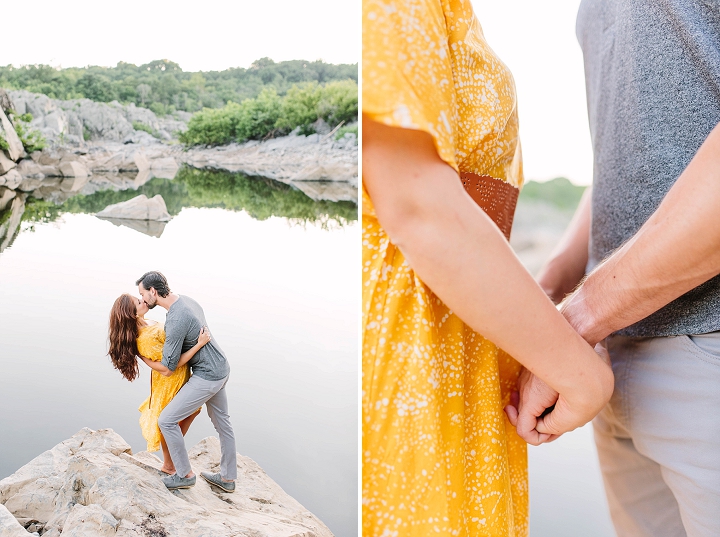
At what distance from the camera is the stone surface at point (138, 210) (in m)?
2.56

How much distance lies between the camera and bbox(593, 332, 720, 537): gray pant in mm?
388

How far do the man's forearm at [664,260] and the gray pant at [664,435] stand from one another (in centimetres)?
7

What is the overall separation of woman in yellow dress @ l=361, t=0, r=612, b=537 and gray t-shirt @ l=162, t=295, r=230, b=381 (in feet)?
3.06

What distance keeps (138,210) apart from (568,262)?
2418mm

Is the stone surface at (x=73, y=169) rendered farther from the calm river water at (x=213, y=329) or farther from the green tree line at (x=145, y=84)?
the green tree line at (x=145, y=84)

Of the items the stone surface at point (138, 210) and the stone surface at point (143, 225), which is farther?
the stone surface at point (138, 210)

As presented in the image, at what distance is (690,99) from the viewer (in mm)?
405

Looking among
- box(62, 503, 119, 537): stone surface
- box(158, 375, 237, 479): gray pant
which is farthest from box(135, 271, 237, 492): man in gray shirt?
box(62, 503, 119, 537): stone surface

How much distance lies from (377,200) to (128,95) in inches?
132

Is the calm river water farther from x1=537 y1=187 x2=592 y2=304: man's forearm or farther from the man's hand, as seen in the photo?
the man's hand

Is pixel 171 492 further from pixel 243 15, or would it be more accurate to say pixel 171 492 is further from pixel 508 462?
pixel 243 15

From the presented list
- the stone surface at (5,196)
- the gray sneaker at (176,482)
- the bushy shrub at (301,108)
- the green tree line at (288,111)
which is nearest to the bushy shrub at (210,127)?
the green tree line at (288,111)

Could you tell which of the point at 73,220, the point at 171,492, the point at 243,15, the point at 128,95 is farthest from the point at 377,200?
the point at 243,15

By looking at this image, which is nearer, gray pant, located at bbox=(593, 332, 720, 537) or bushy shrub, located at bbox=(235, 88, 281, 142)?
gray pant, located at bbox=(593, 332, 720, 537)
